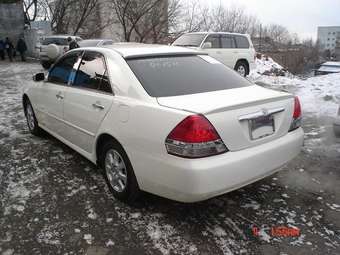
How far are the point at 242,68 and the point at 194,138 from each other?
11970mm

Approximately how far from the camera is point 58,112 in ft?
15.5

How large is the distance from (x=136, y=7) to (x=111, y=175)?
80.2ft

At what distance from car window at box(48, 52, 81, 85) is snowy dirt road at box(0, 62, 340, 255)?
1.07 meters

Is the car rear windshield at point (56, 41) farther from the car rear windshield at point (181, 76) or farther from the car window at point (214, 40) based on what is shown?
the car rear windshield at point (181, 76)

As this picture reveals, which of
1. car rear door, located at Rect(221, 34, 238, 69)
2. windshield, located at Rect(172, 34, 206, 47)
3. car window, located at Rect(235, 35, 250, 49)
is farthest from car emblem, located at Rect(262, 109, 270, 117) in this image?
car window, located at Rect(235, 35, 250, 49)

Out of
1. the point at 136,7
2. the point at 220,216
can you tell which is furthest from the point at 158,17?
the point at 220,216

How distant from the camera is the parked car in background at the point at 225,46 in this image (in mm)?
12914

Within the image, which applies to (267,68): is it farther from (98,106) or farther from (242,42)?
(98,106)

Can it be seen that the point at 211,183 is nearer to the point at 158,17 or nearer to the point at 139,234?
the point at 139,234

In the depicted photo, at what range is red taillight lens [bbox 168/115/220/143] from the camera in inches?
111

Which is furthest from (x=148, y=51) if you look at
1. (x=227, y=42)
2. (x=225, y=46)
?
(x=227, y=42)

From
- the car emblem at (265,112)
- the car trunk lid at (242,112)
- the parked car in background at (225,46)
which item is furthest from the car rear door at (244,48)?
the car emblem at (265,112)

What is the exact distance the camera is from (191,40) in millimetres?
13094

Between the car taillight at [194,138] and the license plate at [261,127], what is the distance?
1.33ft
